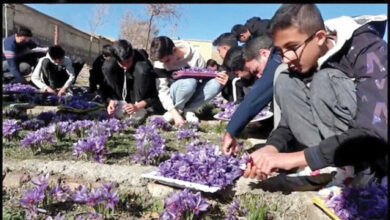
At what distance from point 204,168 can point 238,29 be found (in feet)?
14.0

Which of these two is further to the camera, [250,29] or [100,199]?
[250,29]

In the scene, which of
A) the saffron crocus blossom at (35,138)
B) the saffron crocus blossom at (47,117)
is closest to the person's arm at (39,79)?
the saffron crocus blossom at (47,117)

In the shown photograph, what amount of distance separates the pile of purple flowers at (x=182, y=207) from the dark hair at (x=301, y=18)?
964 millimetres

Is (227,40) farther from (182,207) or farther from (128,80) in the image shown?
(182,207)

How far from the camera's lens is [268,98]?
2766 mm

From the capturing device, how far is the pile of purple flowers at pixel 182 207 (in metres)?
1.82

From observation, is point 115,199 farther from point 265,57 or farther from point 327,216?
point 265,57

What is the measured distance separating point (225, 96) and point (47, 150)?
359 cm

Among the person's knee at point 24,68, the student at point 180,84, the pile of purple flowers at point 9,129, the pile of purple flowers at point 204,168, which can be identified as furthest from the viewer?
the person's knee at point 24,68

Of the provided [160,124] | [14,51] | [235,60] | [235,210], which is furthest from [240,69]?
[14,51]

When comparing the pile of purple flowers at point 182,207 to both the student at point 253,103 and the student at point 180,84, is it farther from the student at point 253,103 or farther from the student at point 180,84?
the student at point 180,84

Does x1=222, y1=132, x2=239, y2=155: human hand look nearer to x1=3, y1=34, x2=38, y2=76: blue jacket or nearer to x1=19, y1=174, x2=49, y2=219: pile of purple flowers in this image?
x1=19, y1=174, x2=49, y2=219: pile of purple flowers

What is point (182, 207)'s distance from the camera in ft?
5.97

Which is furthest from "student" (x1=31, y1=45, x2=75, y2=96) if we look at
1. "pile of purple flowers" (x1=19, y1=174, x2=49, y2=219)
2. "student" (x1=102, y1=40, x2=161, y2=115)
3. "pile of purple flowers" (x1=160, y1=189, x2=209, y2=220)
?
"pile of purple flowers" (x1=160, y1=189, x2=209, y2=220)
